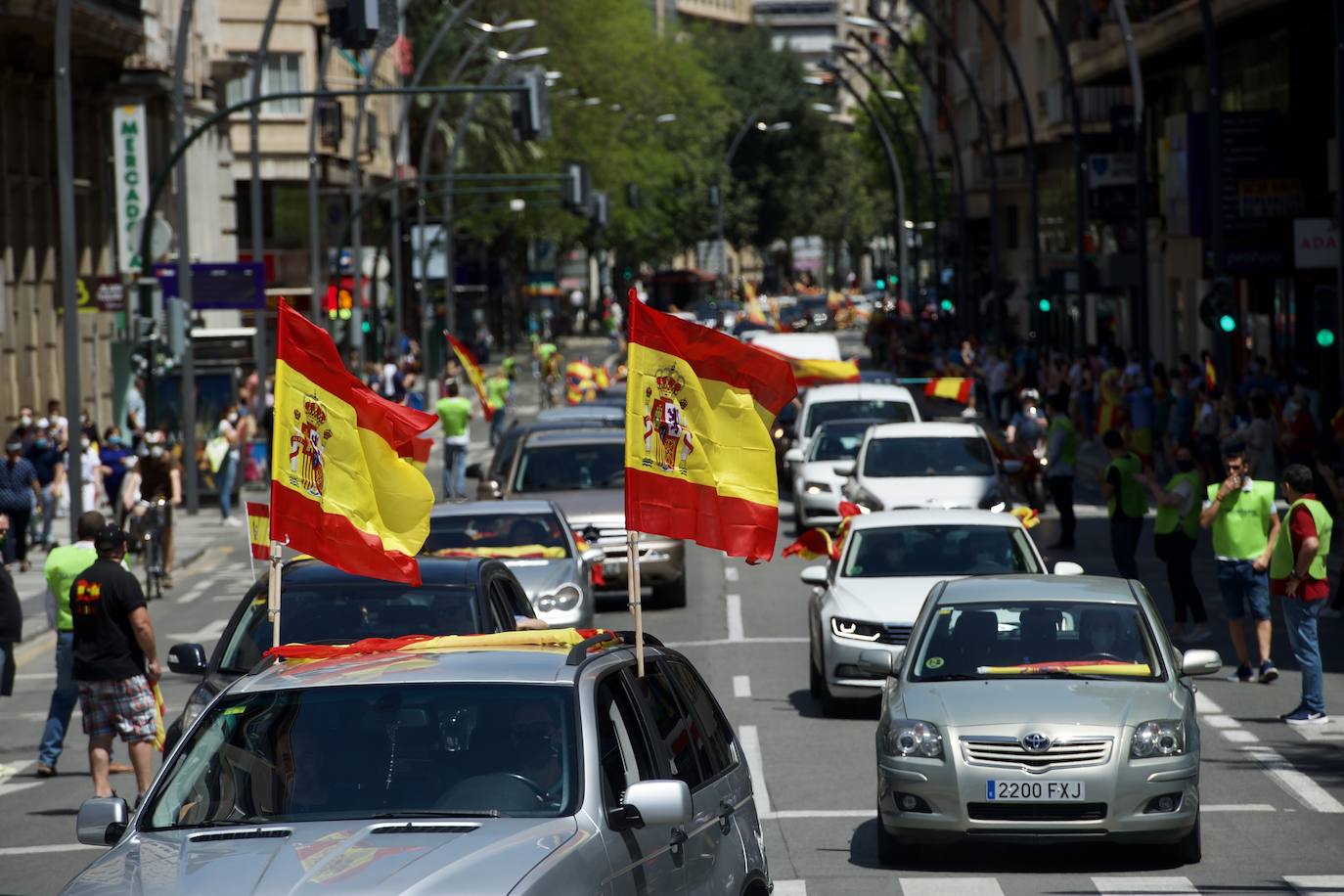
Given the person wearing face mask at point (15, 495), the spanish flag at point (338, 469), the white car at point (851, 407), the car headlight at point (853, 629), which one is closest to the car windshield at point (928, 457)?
the white car at point (851, 407)

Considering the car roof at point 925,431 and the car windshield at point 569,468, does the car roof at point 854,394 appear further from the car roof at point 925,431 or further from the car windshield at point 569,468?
the car windshield at point 569,468

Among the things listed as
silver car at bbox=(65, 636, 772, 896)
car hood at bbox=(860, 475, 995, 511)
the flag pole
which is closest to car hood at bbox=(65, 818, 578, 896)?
silver car at bbox=(65, 636, 772, 896)

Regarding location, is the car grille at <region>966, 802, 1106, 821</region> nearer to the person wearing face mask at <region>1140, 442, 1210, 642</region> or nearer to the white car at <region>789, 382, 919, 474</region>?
the person wearing face mask at <region>1140, 442, 1210, 642</region>

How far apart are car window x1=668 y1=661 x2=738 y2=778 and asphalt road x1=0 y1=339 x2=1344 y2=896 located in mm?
2561

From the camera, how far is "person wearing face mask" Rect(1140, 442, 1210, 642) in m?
19.3

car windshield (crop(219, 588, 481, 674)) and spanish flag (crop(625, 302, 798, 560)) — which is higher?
spanish flag (crop(625, 302, 798, 560))

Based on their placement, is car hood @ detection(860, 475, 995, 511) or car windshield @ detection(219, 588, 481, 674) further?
car hood @ detection(860, 475, 995, 511)

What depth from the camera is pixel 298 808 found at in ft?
22.9

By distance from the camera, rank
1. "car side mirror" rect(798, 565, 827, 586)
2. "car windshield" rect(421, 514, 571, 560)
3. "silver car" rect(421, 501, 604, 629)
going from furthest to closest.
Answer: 1. "car windshield" rect(421, 514, 571, 560)
2. "silver car" rect(421, 501, 604, 629)
3. "car side mirror" rect(798, 565, 827, 586)

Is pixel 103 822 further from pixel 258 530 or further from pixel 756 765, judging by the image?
pixel 756 765

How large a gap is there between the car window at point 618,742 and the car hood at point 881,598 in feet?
27.7

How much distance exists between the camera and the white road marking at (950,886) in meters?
10.8

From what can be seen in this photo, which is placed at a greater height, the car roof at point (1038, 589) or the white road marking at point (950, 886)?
the car roof at point (1038, 589)

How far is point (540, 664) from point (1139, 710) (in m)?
4.69
